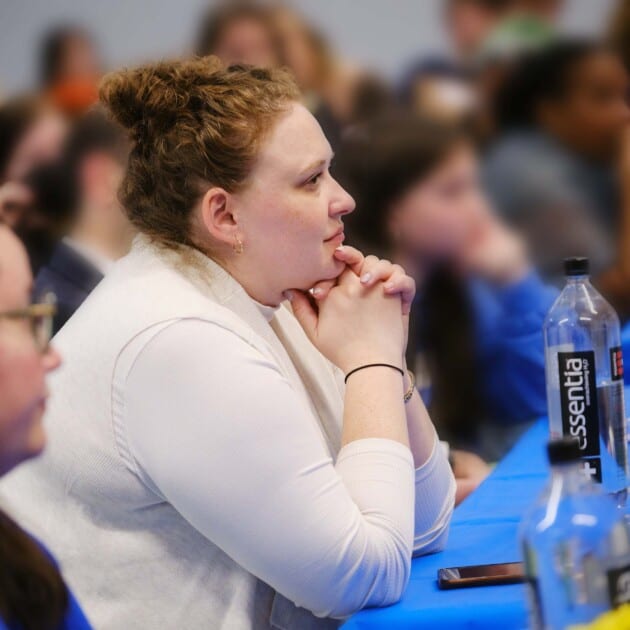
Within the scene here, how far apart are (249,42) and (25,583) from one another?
3595mm

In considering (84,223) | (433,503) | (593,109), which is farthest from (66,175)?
(433,503)

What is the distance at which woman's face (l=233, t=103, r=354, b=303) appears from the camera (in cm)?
147

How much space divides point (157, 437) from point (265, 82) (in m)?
0.49

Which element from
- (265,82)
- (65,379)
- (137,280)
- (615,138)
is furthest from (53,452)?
(615,138)

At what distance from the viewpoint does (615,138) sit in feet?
14.0

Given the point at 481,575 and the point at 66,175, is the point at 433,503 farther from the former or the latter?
the point at 66,175

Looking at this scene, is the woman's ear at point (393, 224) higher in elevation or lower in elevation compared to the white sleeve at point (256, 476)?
lower

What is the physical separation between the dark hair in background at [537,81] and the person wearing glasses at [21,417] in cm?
353

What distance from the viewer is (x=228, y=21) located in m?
4.46

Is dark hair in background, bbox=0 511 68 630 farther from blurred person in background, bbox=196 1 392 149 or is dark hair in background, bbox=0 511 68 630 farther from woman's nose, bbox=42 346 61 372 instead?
blurred person in background, bbox=196 1 392 149

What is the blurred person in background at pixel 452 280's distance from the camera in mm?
2963

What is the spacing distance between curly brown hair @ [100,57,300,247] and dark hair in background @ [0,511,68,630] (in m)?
0.56

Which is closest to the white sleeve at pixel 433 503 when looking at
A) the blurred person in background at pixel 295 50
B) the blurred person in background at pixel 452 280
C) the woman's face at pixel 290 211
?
the woman's face at pixel 290 211

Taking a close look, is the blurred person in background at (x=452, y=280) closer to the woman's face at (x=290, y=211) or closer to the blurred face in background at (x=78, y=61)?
the woman's face at (x=290, y=211)
